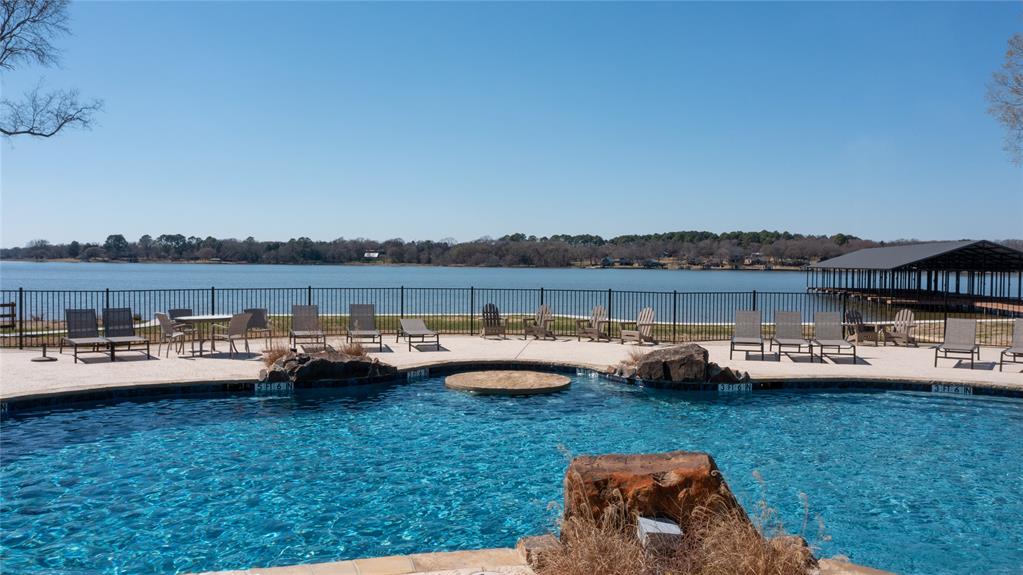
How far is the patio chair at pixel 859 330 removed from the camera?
16891mm

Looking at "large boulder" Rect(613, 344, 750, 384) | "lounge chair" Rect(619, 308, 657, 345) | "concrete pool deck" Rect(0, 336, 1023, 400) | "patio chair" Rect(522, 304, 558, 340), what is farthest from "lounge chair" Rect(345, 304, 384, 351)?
"large boulder" Rect(613, 344, 750, 384)

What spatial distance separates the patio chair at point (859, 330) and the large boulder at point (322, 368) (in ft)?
37.4

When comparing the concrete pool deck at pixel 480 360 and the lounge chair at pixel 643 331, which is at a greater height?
the lounge chair at pixel 643 331

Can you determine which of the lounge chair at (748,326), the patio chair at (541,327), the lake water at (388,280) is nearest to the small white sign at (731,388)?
the lounge chair at (748,326)

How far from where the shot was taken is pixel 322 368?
1162 centimetres

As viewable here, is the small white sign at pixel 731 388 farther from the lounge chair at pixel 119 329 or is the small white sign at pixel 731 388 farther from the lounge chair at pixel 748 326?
the lounge chair at pixel 119 329

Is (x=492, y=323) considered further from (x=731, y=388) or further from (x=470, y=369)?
(x=731, y=388)

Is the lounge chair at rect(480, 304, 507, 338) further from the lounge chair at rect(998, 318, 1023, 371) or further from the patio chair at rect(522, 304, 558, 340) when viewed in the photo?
the lounge chair at rect(998, 318, 1023, 371)

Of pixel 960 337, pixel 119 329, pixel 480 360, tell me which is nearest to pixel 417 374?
pixel 480 360

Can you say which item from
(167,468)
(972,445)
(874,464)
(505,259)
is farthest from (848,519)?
(505,259)

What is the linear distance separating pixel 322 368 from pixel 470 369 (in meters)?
2.81

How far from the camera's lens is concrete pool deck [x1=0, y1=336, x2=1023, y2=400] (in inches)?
428

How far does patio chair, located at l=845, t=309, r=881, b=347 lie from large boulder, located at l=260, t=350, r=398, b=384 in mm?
11410

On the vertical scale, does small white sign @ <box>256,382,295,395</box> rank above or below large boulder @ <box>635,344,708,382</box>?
below
